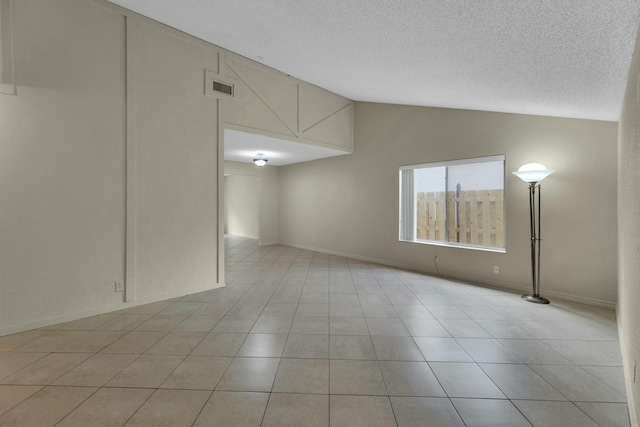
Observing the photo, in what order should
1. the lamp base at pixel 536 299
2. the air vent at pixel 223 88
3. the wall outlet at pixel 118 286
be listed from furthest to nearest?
the air vent at pixel 223 88
the lamp base at pixel 536 299
the wall outlet at pixel 118 286

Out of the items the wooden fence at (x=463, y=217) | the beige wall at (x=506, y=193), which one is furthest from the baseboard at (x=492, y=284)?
the wooden fence at (x=463, y=217)

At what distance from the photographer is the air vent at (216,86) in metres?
4.19

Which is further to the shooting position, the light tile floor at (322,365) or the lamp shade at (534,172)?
the lamp shade at (534,172)

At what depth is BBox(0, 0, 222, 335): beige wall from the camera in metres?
2.90

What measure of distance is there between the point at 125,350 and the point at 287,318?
1.55 metres

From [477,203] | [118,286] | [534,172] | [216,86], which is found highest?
[216,86]

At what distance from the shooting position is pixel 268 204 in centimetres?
885

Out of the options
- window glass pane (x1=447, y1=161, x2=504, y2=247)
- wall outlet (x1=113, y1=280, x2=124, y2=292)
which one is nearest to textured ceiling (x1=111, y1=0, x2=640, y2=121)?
window glass pane (x1=447, y1=161, x2=504, y2=247)

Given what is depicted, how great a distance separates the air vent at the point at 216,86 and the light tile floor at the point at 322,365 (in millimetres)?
3050

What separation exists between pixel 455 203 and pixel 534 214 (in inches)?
50.6

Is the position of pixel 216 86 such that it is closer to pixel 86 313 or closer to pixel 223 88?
pixel 223 88

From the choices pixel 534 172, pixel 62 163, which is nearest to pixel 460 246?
pixel 534 172

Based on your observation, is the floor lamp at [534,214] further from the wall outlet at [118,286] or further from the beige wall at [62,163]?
the wall outlet at [118,286]

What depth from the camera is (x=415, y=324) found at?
3.10 metres
